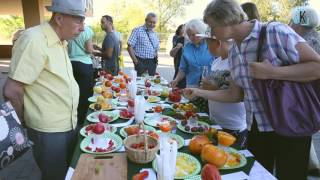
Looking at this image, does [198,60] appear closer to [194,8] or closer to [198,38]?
[198,38]

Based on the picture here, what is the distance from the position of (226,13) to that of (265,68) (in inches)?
16.1

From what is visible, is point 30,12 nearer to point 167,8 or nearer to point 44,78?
point 44,78

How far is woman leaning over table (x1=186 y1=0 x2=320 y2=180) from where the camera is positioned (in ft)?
5.90

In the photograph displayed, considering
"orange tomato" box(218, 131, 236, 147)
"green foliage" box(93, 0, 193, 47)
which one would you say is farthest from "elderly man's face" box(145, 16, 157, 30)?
"green foliage" box(93, 0, 193, 47)

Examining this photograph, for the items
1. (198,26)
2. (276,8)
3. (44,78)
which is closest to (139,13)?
(276,8)

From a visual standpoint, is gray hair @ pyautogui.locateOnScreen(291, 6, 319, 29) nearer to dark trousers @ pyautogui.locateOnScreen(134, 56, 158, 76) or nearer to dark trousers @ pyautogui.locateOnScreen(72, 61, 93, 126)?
dark trousers @ pyautogui.locateOnScreen(72, 61, 93, 126)

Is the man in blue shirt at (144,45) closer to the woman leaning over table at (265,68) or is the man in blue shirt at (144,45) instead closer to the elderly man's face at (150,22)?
the elderly man's face at (150,22)

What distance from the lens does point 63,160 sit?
2250mm

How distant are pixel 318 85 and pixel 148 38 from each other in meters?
4.42

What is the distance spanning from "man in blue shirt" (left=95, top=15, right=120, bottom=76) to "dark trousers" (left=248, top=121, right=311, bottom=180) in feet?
13.7

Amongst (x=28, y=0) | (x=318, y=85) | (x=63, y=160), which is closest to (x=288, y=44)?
(x=318, y=85)

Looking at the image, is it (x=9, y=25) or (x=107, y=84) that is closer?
(x=107, y=84)

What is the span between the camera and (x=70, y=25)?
208cm

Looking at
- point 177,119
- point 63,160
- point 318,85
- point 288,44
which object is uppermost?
point 288,44
